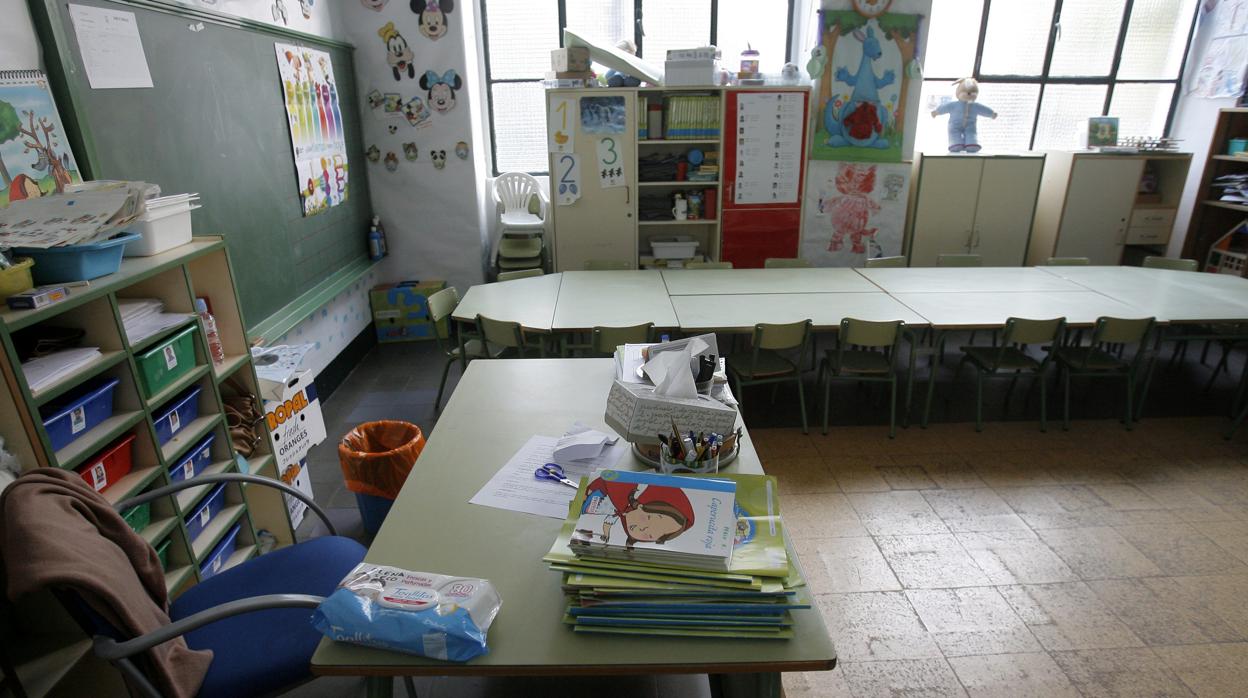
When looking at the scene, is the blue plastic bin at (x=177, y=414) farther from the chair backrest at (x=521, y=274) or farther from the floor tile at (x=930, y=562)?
the floor tile at (x=930, y=562)

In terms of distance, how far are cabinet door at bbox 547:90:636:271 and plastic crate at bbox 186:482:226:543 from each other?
3.38m

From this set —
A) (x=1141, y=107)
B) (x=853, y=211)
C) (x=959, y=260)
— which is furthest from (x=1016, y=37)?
(x=959, y=260)

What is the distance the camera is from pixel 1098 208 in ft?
18.9

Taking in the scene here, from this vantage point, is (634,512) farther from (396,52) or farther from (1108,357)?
(396,52)

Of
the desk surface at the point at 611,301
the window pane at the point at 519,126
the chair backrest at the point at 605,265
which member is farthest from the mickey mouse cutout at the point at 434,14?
the desk surface at the point at 611,301

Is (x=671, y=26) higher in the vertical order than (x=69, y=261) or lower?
higher

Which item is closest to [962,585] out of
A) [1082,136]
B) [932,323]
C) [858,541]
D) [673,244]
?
[858,541]

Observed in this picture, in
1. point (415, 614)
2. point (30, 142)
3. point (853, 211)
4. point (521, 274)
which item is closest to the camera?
point (415, 614)

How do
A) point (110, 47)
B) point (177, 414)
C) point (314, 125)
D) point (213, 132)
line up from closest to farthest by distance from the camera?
1. point (177, 414)
2. point (110, 47)
3. point (213, 132)
4. point (314, 125)

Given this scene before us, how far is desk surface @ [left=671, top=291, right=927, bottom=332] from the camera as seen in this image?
3701 mm

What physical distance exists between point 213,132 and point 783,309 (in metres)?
3.15

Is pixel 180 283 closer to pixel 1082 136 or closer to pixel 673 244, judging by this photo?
pixel 673 244

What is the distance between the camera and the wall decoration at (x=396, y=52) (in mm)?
5273

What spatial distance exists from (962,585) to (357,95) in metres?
5.44
